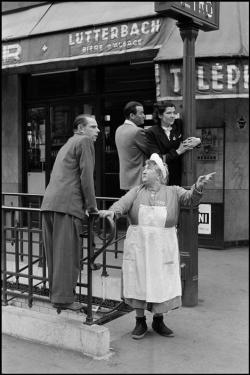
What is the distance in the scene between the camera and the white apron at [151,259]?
411cm

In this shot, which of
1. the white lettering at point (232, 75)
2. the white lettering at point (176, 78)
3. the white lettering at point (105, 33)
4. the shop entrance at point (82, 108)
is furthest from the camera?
the shop entrance at point (82, 108)

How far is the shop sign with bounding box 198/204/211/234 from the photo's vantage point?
25.6 feet

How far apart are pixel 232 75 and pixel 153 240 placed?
11.0ft

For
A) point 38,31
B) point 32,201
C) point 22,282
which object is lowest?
point 22,282

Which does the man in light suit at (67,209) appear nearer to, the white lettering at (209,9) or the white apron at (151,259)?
the white apron at (151,259)

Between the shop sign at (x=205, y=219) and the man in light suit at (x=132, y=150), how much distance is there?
3.08 meters

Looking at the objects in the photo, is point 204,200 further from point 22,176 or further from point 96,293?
point 22,176

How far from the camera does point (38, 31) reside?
342 inches

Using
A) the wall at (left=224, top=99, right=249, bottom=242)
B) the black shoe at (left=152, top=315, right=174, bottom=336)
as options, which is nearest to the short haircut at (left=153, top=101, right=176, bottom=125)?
the black shoe at (left=152, top=315, right=174, bottom=336)

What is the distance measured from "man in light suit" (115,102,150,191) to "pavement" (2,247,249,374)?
4.14ft

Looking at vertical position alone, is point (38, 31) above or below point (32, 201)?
above

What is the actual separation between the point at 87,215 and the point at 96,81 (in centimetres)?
573

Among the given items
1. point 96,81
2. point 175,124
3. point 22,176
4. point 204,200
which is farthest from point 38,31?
point 175,124

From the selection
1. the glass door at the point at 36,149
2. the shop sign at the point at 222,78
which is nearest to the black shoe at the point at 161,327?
the shop sign at the point at 222,78
